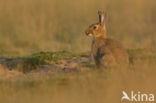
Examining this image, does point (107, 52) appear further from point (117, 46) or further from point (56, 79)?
point (56, 79)

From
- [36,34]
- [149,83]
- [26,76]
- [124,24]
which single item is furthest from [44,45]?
[149,83]

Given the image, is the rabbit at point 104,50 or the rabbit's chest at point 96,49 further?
the rabbit's chest at point 96,49

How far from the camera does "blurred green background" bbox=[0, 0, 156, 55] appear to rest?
1516 centimetres

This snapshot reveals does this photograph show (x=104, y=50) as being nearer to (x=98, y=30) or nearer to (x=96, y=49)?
(x=96, y=49)

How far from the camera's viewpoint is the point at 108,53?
10500mm

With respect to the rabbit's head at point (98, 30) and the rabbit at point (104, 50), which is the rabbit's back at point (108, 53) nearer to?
the rabbit at point (104, 50)

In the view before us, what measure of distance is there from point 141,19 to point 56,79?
7904mm

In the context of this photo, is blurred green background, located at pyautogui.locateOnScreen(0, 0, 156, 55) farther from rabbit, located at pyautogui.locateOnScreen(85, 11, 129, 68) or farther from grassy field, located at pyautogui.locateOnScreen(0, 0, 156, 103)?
rabbit, located at pyautogui.locateOnScreen(85, 11, 129, 68)

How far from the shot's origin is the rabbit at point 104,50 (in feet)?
34.2

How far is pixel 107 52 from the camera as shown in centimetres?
1055

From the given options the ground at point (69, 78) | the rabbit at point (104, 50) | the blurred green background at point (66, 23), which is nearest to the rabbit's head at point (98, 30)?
the rabbit at point (104, 50)

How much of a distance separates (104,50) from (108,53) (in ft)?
0.59

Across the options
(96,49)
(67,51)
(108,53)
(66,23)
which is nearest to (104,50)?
(108,53)

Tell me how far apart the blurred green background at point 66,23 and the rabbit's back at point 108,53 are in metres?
3.30
